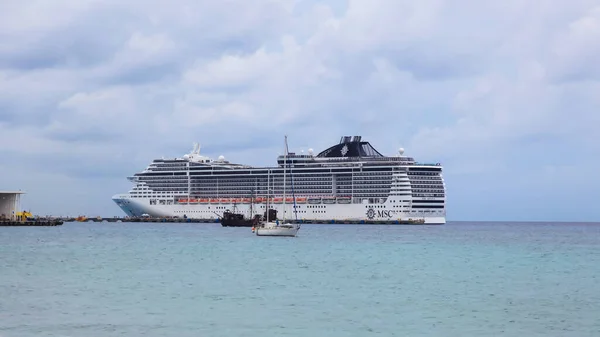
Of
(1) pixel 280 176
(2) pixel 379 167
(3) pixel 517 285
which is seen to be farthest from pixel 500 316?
(1) pixel 280 176

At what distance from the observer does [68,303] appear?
Result: 2769cm

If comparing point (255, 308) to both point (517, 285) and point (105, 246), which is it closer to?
point (517, 285)

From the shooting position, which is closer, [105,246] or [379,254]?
[379,254]

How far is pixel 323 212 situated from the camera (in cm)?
12200

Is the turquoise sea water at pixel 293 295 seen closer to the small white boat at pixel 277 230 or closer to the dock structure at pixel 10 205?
the small white boat at pixel 277 230

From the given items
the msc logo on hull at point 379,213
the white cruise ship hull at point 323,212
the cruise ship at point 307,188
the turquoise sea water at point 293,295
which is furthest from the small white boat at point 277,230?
the msc logo on hull at point 379,213

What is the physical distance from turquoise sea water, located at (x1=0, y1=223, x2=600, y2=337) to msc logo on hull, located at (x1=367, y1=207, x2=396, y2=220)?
65.0m

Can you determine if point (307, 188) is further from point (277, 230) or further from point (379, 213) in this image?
point (277, 230)

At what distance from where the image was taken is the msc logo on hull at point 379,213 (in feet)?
388

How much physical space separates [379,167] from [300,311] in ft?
311

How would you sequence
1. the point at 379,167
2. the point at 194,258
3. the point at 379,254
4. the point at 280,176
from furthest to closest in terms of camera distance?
the point at 280,176 → the point at 379,167 → the point at 379,254 → the point at 194,258

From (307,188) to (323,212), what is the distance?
588 cm

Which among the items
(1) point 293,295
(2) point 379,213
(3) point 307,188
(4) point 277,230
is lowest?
(1) point 293,295

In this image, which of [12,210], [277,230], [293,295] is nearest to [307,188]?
[12,210]
